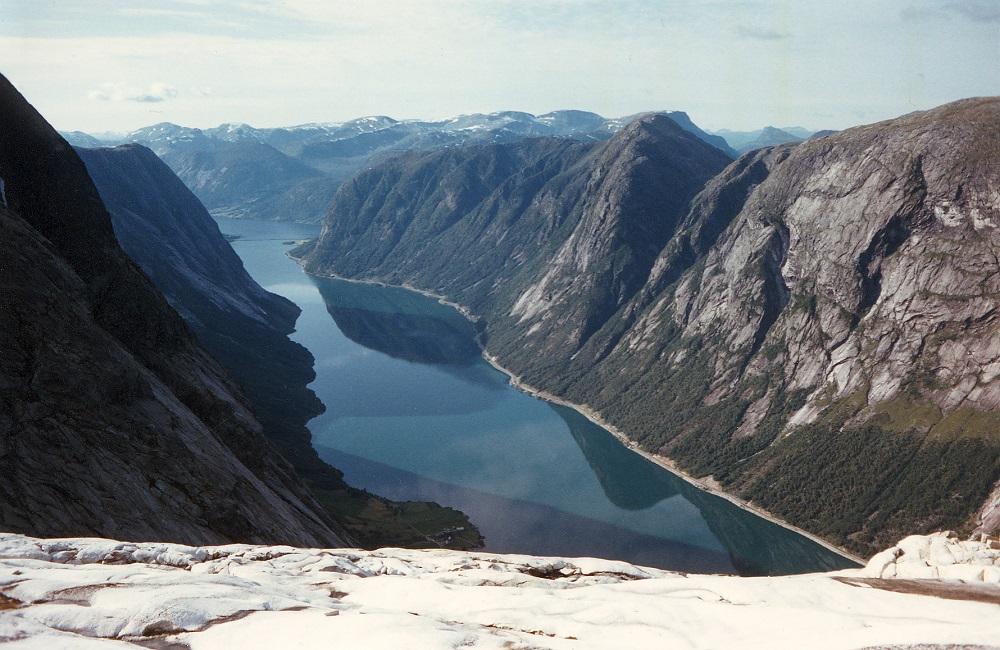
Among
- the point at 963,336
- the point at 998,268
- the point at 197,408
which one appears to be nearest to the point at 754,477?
the point at 963,336

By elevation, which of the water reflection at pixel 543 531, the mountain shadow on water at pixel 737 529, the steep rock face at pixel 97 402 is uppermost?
the steep rock face at pixel 97 402

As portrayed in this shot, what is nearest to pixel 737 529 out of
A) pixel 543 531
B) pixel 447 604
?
pixel 543 531

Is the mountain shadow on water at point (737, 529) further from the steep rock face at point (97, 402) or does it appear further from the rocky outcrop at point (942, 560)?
the rocky outcrop at point (942, 560)

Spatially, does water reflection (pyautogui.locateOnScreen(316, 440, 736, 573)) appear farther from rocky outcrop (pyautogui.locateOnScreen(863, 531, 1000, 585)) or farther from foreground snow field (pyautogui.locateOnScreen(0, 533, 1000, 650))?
foreground snow field (pyautogui.locateOnScreen(0, 533, 1000, 650))


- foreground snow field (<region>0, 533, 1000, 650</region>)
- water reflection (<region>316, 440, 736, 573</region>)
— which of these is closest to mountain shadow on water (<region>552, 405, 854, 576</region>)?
water reflection (<region>316, 440, 736, 573</region>)

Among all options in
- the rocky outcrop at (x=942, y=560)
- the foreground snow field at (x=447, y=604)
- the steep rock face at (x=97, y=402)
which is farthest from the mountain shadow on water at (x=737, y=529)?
the foreground snow field at (x=447, y=604)

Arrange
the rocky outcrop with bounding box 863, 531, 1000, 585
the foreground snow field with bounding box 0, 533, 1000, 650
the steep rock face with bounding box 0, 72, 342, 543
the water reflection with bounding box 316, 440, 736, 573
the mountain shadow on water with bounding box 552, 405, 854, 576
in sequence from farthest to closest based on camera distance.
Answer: the mountain shadow on water with bounding box 552, 405, 854, 576 → the water reflection with bounding box 316, 440, 736, 573 → the steep rock face with bounding box 0, 72, 342, 543 → the rocky outcrop with bounding box 863, 531, 1000, 585 → the foreground snow field with bounding box 0, 533, 1000, 650
